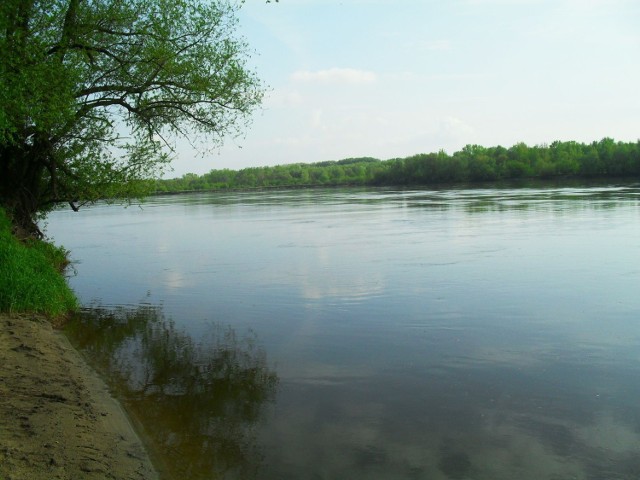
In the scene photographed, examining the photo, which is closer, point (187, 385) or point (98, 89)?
point (187, 385)

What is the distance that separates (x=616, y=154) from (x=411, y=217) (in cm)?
9066

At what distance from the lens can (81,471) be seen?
596 cm

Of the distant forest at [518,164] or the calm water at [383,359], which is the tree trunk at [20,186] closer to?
the calm water at [383,359]

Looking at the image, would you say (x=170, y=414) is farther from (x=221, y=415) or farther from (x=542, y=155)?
(x=542, y=155)

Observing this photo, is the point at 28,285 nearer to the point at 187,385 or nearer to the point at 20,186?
the point at 187,385

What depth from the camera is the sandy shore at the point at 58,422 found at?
19.6 feet

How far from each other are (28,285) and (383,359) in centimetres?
810

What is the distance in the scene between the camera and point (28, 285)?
1319 centimetres

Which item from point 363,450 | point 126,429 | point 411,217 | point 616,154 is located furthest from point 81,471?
point 616,154

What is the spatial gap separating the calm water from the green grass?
0.82 meters

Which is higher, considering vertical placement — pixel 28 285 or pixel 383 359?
pixel 28 285

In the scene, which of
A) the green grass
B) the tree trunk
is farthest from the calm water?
the tree trunk

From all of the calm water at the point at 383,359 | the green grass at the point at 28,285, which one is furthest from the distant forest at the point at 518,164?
the green grass at the point at 28,285

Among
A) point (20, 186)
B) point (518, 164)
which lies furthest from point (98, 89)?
point (518, 164)
